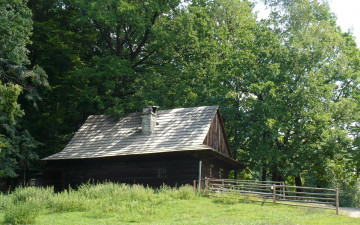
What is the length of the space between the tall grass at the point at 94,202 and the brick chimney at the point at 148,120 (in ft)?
20.2

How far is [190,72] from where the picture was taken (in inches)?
1368

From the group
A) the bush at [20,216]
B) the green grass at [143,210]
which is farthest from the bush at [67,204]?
the bush at [20,216]

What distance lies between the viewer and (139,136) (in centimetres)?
2755

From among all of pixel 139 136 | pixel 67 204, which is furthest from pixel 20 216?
pixel 139 136

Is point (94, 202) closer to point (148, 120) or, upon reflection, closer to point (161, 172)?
point (161, 172)

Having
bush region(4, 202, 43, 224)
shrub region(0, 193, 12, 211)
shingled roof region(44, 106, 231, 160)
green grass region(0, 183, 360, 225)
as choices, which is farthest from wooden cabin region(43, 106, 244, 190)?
bush region(4, 202, 43, 224)

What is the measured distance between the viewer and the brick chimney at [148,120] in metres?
27.5

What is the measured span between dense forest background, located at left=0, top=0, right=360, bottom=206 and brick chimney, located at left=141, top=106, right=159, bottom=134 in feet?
11.4

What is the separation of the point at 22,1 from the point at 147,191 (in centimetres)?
1584

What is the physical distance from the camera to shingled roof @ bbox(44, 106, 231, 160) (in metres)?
25.4

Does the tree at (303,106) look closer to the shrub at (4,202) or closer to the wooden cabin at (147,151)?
the wooden cabin at (147,151)

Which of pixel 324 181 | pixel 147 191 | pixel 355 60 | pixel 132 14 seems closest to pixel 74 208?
pixel 147 191

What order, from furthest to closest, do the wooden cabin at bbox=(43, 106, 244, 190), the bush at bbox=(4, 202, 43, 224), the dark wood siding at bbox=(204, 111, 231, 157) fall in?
the dark wood siding at bbox=(204, 111, 231, 157), the wooden cabin at bbox=(43, 106, 244, 190), the bush at bbox=(4, 202, 43, 224)

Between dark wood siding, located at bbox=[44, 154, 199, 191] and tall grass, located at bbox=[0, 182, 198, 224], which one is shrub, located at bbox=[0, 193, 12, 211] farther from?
dark wood siding, located at bbox=[44, 154, 199, 191]
